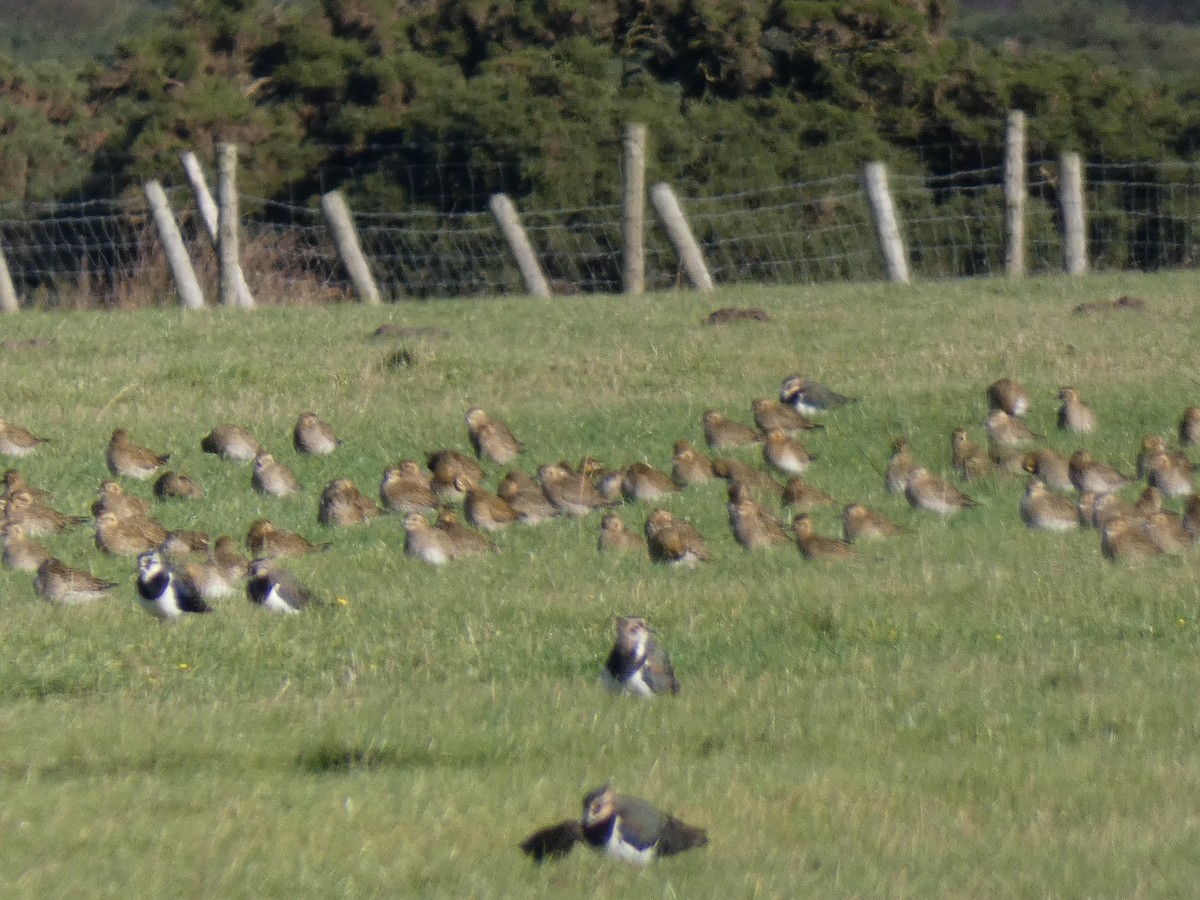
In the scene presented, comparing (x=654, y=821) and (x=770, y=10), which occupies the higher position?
(x=654, y=821)

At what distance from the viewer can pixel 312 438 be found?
1451cm

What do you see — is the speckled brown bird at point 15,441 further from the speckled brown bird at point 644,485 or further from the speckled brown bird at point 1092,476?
the speckled brown bird at point 1092,476

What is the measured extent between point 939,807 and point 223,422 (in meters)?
9.88

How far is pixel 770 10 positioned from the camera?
32.8m

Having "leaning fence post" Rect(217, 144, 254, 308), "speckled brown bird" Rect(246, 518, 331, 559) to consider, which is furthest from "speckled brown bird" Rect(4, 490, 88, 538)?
"leaning fence post" Rect(217, 144, 254, 308)

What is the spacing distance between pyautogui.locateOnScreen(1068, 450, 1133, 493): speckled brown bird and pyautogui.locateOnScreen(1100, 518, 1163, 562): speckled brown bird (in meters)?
1.95

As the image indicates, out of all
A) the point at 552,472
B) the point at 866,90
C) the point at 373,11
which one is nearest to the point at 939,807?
the point at 552,472

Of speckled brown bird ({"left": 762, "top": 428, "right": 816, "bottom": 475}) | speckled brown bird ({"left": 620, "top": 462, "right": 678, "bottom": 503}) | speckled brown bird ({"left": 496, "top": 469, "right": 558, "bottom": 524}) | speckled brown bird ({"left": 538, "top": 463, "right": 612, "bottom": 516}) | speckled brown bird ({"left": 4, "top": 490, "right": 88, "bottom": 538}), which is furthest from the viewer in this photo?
speckled brown bird ({"left": 762, "top": 428, "right": 816, "bottom": 475})

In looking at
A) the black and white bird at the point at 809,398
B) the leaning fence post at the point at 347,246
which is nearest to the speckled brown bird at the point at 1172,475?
the black and white bird at the point at 809,398

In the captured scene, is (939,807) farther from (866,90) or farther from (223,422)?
(866,90)

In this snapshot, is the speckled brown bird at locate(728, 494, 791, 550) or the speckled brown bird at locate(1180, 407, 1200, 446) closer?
the speckled brown bird at locate(728, 494, 791, 550)

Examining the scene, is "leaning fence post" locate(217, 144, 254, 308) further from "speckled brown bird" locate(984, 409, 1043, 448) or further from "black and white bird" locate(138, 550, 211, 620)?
"black and white bird" locate(138, 550, 211, 620)

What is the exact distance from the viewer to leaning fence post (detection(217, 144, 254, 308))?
22406mm

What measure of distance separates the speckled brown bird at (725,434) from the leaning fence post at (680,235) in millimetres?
8826
